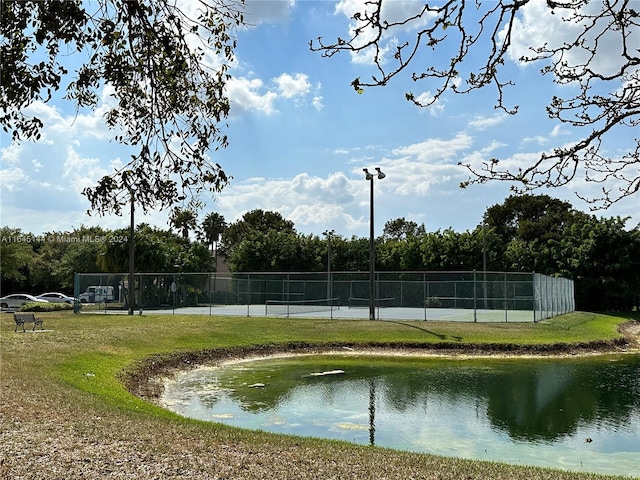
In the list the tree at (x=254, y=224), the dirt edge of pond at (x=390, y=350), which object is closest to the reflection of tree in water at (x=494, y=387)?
the dirt edge of pond at (x=390, y=350)

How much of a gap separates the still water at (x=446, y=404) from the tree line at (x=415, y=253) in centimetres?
2466

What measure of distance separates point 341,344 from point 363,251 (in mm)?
34468

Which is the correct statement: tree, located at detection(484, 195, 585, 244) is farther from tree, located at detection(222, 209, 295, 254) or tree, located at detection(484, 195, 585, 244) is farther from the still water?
the still water

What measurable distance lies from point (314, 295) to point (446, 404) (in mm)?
27868

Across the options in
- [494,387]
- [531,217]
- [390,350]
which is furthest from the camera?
[531,217]

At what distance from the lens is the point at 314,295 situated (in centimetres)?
4206

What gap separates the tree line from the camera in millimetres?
45594

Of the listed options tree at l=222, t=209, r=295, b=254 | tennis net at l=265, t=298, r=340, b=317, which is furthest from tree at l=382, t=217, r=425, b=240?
tennis net at l=265, t=298, r=340, b=317

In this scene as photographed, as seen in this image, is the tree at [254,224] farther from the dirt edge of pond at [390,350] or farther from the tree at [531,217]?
the dirt edge of pond at [390,350]

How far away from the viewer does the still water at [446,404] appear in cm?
1066

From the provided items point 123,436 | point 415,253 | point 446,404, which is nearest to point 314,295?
point 415,253

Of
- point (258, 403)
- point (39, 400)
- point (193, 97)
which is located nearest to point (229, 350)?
point (258, 403)

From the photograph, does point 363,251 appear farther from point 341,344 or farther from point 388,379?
point 388,379

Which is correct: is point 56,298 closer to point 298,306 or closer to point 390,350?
point 298,306
